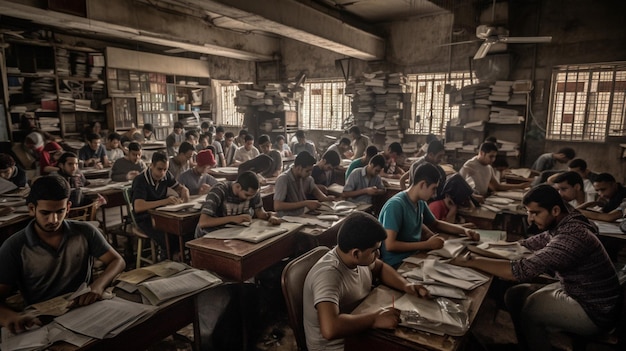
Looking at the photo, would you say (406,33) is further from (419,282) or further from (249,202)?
(419,282)

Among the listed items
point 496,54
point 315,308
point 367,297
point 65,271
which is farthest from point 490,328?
point 496,54

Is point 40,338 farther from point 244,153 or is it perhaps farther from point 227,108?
point 227,108

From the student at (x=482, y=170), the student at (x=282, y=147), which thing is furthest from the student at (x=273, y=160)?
the student at (x=482, y=170)

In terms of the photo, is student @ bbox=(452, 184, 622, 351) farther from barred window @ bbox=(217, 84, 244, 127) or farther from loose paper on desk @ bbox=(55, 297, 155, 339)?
barred window @ bbox=(217, 84, 244, 127)

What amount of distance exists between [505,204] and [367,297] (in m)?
2.88

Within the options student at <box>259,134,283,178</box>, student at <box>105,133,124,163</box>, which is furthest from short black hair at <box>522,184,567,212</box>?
student at <box>105,133,124,163</box>

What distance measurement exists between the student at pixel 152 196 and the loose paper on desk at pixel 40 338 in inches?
85.3

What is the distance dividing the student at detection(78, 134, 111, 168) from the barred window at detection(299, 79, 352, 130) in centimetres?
516

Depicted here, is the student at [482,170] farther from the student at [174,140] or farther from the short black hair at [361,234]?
the student at [174,140]

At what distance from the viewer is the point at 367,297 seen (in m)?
1.86

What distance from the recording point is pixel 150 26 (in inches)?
242

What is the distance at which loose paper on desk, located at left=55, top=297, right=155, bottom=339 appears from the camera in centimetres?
155

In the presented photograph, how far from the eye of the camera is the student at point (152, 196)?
3.71 metres

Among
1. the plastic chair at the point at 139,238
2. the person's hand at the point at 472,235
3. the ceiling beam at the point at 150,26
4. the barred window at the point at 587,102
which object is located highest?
the ceiling beam at the point at 150,26
